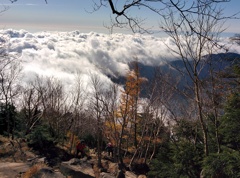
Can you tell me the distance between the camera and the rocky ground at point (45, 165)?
26.3 feet

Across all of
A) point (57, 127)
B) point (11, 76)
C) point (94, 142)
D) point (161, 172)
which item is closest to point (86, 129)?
point (94, 142)

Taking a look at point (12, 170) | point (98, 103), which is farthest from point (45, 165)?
point (98, 103)

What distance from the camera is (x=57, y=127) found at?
22.3m

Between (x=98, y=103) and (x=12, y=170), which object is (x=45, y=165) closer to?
(x=12, y=170)

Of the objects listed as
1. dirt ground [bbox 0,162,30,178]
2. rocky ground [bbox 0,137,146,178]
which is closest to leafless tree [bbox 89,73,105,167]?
rocky ground [bbox 0,137,146,178]

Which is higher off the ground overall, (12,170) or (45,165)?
(12,170)

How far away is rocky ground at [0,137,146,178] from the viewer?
8023 mm

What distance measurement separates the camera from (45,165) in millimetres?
10820

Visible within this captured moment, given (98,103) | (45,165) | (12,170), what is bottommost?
(45,165)

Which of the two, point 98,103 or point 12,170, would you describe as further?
point 98,103

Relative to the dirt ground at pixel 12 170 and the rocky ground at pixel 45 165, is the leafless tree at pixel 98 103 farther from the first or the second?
the dirt ground at pixel 12 170

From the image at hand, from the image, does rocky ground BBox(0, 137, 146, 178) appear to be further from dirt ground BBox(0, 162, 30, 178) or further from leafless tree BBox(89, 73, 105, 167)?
leafless tree BBox(89, 73, 105, 167)

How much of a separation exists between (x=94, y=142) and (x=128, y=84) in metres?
10.2

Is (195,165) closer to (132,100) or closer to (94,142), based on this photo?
(132,100)
